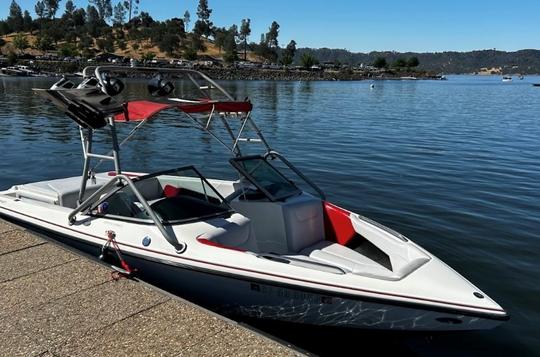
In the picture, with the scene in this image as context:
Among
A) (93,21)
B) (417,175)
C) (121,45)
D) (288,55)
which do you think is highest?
(93,21)

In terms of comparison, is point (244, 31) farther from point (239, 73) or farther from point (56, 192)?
point (56, 192)

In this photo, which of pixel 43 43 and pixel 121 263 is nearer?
pixel 121 263

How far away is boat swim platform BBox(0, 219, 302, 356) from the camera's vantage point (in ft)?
14.2

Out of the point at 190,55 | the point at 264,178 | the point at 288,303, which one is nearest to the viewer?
the point at 288,303

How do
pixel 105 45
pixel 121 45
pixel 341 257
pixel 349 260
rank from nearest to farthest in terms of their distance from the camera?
pixel 349 260
pixel 341 257
pixel 105 45
pixel 121 45

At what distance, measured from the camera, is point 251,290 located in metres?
5.49

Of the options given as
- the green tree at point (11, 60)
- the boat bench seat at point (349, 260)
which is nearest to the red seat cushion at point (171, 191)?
the boat bench seat at point (349, 260)

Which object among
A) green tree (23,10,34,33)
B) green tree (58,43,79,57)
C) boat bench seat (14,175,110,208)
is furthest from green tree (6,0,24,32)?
boat bench seat (14,175,110,208)

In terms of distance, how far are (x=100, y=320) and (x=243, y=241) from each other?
2.06 m

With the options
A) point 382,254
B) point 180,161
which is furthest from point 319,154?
point 382,254

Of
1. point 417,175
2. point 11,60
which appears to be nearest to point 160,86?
point 417,175

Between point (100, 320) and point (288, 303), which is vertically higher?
point (100, 320)

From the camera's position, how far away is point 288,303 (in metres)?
5.41

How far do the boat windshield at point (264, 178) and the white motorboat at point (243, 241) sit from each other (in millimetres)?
21
